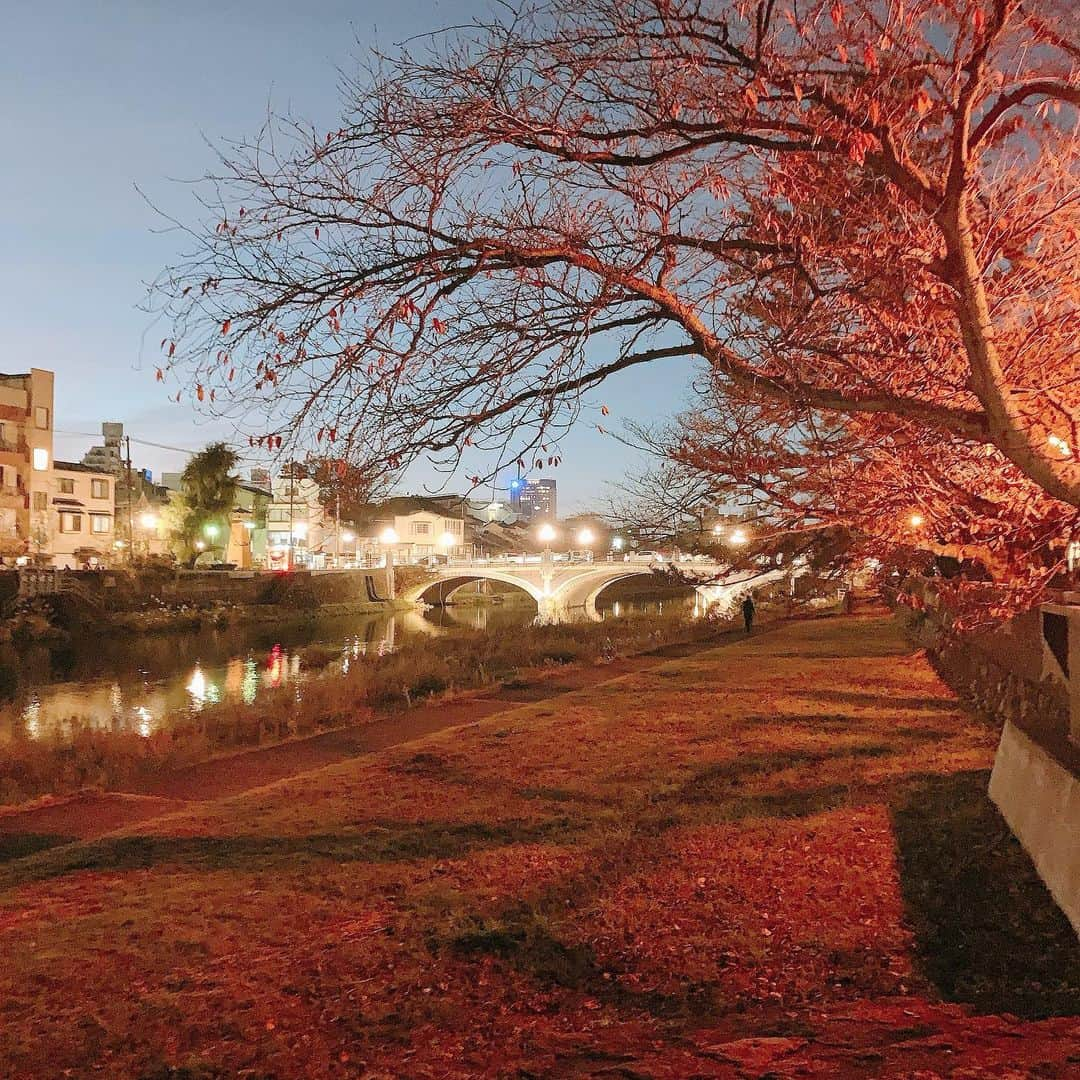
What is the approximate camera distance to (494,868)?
6.77 meters

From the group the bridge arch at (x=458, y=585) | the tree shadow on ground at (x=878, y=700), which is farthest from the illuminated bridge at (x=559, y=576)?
the tree shadow on ground at (x=878, y=700)

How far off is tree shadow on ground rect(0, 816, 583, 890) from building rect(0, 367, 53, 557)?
46.8 m

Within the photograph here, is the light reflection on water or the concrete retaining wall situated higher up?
the concrete retaining wall

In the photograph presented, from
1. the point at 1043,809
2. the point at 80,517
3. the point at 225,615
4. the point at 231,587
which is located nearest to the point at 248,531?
the point at 80,517

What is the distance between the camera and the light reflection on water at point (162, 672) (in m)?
22.5

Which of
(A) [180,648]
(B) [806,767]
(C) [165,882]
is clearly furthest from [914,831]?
(A) [180,648]

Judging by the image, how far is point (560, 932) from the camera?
5.59 meters

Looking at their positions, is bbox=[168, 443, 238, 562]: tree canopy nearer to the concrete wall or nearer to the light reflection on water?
the concrete wall

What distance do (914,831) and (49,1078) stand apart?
20.2ft

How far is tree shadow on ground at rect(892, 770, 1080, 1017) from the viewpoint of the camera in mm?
4812

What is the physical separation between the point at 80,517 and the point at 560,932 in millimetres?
60016

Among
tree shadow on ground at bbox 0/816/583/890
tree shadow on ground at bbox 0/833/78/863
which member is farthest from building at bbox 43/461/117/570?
tree shadow on ground at bbox 0/816/583/890

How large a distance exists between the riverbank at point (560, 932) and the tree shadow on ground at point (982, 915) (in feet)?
0.07

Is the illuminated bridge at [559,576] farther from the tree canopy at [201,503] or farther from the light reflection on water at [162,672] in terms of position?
the tree canopy at [201,503]
